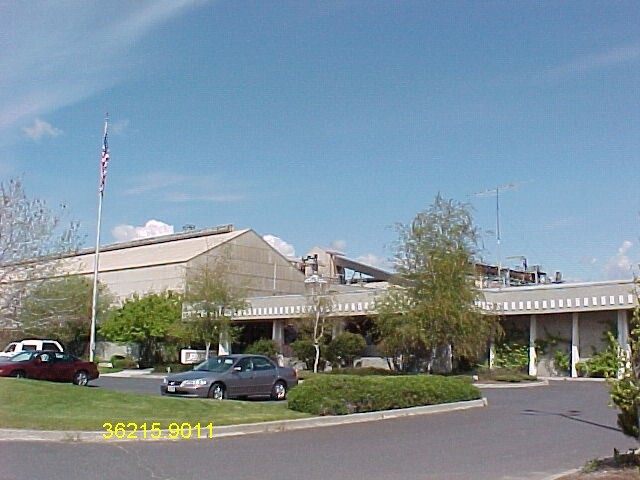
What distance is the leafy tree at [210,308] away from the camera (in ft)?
148

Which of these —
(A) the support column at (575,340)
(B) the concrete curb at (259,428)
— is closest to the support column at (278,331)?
(A) the support column at (575,340)

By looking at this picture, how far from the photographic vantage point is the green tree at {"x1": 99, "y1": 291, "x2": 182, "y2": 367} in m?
51.2

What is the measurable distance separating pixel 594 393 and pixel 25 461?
2192cm

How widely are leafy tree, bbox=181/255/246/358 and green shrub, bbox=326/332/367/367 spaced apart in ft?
21.7

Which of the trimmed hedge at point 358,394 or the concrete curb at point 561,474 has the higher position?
the trimmed hedge at point 358,394

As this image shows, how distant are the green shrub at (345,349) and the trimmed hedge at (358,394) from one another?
21.5 meters

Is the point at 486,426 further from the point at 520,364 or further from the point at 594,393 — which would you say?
the point at 520,364

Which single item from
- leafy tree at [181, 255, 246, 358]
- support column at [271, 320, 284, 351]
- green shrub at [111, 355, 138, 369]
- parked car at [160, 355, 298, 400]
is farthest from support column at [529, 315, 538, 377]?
green shrub at [111, 355, 138, 369]

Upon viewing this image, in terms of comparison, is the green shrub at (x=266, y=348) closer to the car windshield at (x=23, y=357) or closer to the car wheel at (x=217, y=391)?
the car windshield at (x=23, y=357)

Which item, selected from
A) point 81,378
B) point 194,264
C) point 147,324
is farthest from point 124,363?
point 81,378

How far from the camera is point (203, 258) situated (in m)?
61.9

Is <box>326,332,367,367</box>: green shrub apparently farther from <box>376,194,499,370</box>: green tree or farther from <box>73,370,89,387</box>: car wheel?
<box>73,370,89,387</box>: car wheel

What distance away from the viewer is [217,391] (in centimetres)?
2183

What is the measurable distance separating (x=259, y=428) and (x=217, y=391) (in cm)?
619
